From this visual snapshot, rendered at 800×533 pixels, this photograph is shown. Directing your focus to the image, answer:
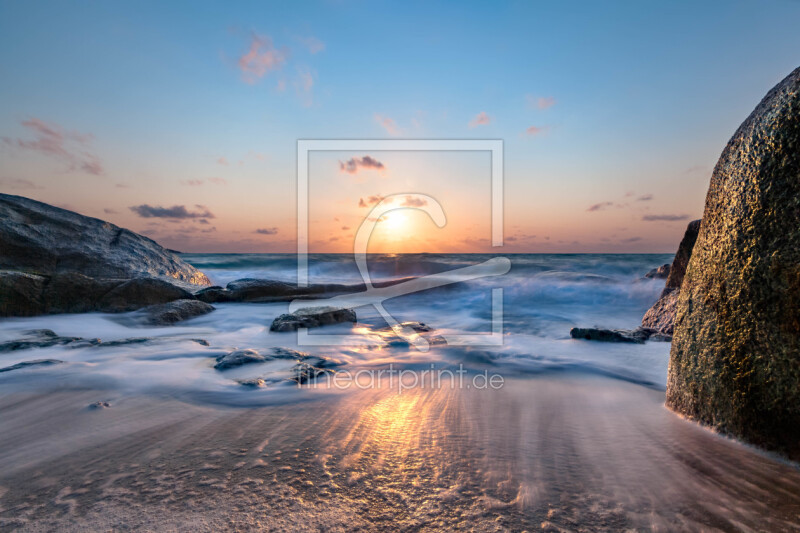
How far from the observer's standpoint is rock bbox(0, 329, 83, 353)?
132 inches

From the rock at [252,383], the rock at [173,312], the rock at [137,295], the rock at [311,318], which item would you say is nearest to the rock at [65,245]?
the rock at [137,295]

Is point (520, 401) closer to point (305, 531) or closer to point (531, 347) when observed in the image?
point (305, 531)

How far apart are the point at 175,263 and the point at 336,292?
3.98 metres

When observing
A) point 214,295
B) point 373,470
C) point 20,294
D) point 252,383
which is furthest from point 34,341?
point 373,470

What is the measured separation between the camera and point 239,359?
3.13 metres

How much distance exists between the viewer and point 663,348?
3953 millimetres

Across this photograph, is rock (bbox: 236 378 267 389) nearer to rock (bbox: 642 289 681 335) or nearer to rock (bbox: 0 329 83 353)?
rock (bbox: 0 329 83 353)

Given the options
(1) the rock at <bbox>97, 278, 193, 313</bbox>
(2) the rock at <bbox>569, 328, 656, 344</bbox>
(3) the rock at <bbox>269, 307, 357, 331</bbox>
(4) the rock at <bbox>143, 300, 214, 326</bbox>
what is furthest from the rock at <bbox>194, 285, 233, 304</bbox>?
(2) the rock at <bbox>569, 328, 656, 344</bbox>

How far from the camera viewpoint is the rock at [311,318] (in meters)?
5.06

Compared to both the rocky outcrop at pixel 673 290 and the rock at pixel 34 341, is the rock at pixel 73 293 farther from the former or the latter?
the rocky outcrop at pixel 673 290

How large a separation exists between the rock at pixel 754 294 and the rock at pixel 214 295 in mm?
7362

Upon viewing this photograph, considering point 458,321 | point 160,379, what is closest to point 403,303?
point 458,321

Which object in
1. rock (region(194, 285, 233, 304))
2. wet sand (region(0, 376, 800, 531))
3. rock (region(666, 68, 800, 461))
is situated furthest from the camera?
rock (region(194, 285, 233, 304))

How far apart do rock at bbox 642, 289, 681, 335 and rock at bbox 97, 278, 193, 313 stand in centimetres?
735
